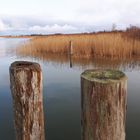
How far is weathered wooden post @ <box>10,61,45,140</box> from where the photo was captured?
7.32ft

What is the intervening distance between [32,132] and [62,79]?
645 centimetres

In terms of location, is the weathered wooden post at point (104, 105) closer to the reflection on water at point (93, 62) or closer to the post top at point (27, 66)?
the post top at point (27, 66)

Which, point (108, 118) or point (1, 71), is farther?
point (1, 71)

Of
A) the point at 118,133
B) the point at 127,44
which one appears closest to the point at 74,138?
the point at 118,133

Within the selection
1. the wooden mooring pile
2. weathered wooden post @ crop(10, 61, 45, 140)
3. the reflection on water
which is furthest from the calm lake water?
the wooden mooring pile

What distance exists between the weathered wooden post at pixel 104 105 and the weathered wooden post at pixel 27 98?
1.85ft

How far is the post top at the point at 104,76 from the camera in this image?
6.00 ft

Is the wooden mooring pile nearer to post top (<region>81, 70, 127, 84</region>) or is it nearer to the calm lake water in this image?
post top (<region>81, 70, 127, 84</region>)

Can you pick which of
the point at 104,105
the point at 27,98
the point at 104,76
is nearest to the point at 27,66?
the point at 27,98

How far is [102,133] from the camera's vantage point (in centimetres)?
186

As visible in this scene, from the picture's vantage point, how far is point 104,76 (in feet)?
6.41

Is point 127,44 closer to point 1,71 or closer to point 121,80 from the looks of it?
point 1,71

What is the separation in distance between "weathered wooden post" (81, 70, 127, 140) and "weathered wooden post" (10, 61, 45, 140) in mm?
564

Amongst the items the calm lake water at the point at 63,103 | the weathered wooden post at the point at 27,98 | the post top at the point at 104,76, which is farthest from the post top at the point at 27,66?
the calm lake water at the point at 63,103
